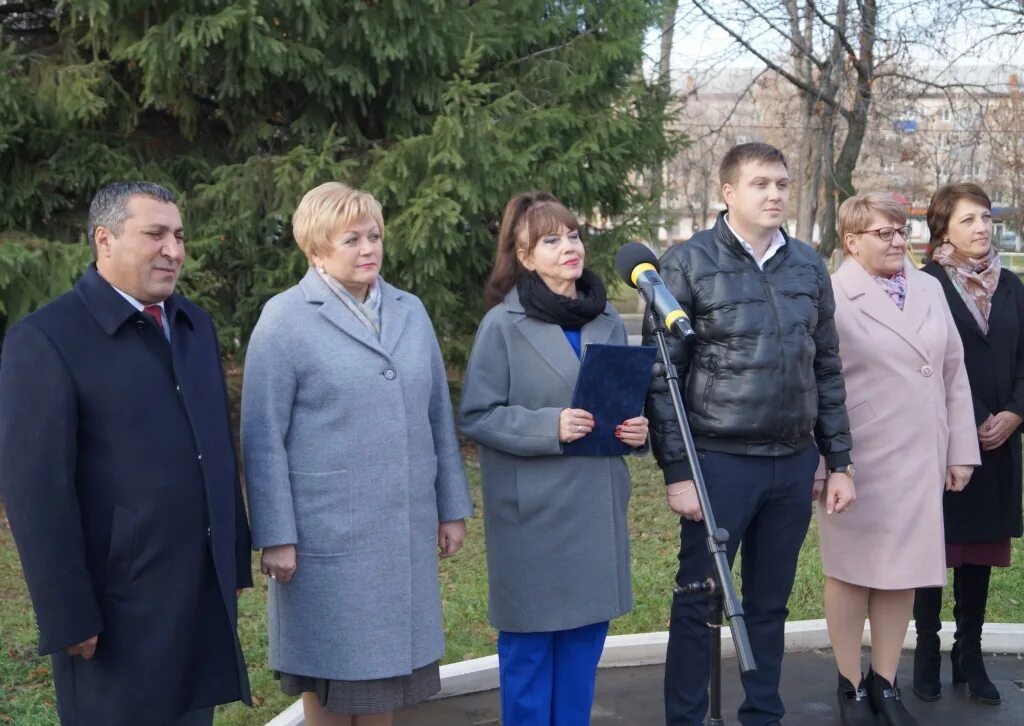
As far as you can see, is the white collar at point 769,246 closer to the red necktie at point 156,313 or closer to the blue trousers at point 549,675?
the blue trousers at point 549,675

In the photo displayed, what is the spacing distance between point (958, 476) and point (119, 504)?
128 inches

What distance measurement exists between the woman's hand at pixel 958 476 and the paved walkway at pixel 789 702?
941 mm

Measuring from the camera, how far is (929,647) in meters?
4.91

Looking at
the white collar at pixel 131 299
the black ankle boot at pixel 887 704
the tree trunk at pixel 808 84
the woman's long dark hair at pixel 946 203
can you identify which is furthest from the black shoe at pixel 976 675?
the tree trunk at pixel 808 84

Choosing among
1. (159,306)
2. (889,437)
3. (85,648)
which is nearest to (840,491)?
(889,437)

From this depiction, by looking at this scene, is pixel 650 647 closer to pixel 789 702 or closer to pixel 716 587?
pixel 789 702

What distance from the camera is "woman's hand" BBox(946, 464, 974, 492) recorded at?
4617mm

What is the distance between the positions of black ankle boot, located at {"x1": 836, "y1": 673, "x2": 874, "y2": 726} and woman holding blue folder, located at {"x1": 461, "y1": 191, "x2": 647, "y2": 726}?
3.96 ft

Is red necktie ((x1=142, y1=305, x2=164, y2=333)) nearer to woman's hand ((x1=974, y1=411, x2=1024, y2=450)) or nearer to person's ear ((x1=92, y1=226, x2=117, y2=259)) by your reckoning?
person's ear ((x1=92, y1=226, x2=117, y2=259))

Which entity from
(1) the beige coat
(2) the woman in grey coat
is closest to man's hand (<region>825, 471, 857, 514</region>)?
(1) the beige coat

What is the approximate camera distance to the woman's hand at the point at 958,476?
4.62 metres

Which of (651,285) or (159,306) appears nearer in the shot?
(159,306)

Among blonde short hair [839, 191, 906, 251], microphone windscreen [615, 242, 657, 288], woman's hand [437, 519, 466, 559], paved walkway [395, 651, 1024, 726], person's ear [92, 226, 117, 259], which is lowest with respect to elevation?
paved walkway [395, 651, 1024, 726]

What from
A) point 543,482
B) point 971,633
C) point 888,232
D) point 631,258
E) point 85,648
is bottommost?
point 971,633
